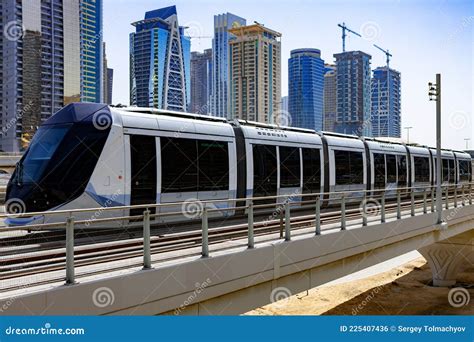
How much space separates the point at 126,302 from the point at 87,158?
14.6ft

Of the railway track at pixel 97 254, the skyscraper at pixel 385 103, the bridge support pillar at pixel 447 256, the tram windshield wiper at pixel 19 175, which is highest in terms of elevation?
the skyscraper at pixel 385 103

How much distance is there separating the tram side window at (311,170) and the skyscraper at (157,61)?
1292 inches

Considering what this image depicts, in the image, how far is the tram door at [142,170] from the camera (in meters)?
11.2

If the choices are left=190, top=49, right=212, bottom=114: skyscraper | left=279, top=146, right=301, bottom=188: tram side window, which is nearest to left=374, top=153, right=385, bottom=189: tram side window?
left=279, top=146, right=301, bottom=188: tram side window

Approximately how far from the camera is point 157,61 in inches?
2157

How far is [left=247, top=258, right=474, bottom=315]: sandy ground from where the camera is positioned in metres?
27.9

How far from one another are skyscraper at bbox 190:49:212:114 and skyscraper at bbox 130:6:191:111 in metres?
26.0

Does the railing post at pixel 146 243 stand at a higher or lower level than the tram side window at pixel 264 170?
lower

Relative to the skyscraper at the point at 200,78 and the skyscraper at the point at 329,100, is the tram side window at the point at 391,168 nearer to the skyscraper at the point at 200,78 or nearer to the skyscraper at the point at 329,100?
the skyscraper at the point at 200,78

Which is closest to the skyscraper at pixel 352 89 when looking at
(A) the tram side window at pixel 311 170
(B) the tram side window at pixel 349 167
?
(B) the tram side window at pixel 349 167

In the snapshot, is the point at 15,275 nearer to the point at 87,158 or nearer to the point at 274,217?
the point at 87,158

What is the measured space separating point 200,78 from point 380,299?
7578 cm

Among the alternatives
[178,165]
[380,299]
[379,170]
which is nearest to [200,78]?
[380,299]

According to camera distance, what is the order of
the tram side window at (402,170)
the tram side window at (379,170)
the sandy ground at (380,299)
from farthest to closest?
the sandy ground at (380,299), the tram side window at (402,170), the tram side window at (379,170)
